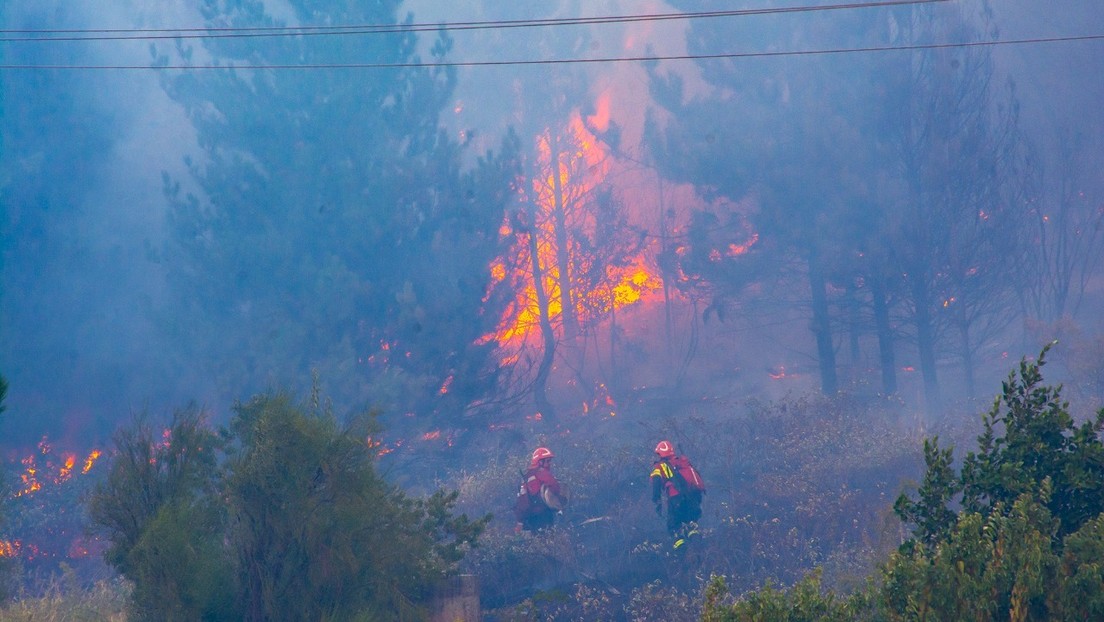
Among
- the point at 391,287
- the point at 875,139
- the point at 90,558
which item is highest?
the point at 875,139

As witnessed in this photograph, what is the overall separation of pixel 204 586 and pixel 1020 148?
22903mm

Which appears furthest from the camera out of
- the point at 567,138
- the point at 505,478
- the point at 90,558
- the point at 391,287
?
the point at 567,138

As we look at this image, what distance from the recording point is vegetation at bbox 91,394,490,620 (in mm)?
4754

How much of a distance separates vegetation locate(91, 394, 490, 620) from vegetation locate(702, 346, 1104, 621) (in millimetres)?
3072

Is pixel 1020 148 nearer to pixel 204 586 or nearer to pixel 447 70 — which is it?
pixel 447 70

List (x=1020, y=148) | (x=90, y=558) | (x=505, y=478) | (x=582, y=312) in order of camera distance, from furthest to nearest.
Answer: (x=582, y=312)
(x=1020, y=148)
(x=505, y=478)
(x=90, y=558)

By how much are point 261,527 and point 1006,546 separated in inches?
167

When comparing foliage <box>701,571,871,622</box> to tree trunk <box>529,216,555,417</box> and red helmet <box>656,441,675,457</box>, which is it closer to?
red helmet <box>656,441,675,457</box>

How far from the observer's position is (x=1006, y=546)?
8.52ft

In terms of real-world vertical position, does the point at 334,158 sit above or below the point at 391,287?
above

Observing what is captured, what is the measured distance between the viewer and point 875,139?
732 inches

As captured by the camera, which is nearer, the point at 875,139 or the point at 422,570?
the point at 422,570

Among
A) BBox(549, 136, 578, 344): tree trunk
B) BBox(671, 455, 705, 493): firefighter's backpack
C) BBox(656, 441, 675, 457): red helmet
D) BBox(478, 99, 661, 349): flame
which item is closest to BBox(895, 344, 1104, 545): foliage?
BBox(671, 455, 705, 493): firefighter's backpack

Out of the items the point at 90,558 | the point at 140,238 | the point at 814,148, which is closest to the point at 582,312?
the point at 814,148
